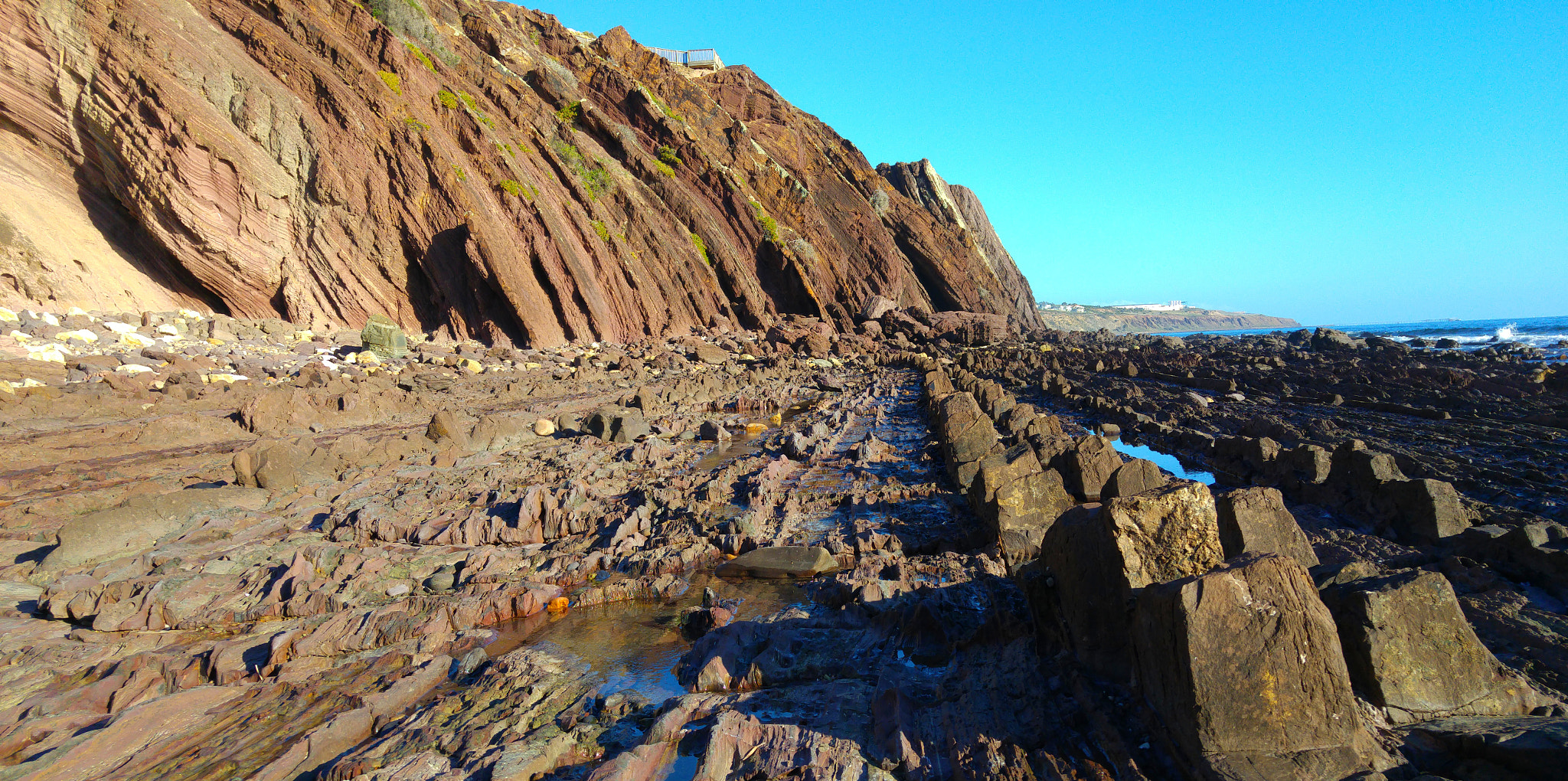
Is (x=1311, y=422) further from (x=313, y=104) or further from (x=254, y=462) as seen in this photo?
(x=313, y=104)

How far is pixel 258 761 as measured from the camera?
3748 mm

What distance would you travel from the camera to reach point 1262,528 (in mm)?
4488

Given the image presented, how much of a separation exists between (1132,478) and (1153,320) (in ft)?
553

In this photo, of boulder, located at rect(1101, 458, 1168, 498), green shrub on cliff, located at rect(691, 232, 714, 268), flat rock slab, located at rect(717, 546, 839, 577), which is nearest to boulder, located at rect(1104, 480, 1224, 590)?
boulder, located at rect(1101, 458, 1168, 498)

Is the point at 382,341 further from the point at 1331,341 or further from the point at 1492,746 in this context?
the point at 1331,341

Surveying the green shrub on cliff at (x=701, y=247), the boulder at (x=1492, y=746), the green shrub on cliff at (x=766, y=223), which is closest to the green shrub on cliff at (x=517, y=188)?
the green shrub on cliff at (x=701, y=247)

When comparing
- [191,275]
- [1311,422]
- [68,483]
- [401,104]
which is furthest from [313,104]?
[1311,422]

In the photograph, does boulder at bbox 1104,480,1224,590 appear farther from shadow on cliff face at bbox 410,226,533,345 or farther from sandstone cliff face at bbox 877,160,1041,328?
sandstone cliff face at bbox 877,160,1041,328

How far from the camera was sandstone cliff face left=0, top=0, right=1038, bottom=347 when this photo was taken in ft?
56.4

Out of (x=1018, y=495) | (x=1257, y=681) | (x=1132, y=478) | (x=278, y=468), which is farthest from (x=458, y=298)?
(x=1257, y=681)

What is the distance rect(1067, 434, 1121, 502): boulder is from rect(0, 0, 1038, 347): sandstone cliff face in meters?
19.8

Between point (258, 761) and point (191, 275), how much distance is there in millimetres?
21735

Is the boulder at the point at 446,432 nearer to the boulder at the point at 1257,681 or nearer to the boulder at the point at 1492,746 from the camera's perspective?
the boulder at the point at 1257,681

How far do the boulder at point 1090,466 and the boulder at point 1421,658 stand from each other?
3942mm
